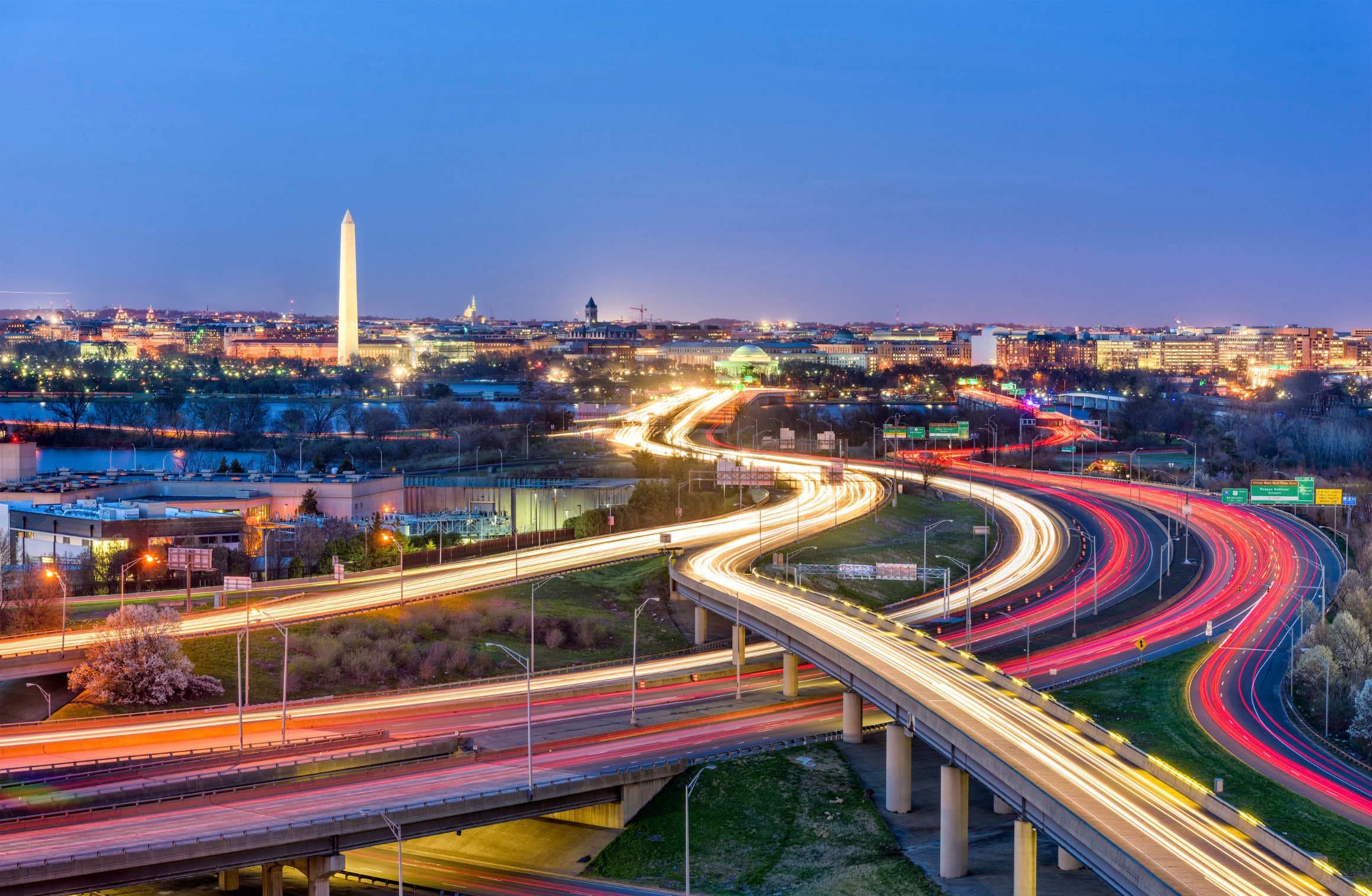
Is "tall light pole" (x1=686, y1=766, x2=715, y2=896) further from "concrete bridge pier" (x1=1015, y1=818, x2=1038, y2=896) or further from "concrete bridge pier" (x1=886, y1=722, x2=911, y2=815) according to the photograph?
"concrete bridge pier" (x1=1015, y1=818, x2=1038, y2=896)

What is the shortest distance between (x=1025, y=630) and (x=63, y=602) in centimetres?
3464

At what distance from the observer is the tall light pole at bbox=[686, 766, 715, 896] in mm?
27922

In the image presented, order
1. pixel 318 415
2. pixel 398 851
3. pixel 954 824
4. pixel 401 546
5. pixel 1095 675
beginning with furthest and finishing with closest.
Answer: pixel 318 415 → pixel 401 546 → pixel 1095 675 → pixel 398 851 → pixel 954 824

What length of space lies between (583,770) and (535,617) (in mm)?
18182

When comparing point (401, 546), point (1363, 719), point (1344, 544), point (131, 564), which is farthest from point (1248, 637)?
point (131, 564)

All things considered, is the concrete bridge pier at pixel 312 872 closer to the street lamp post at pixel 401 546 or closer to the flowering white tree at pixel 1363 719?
the street lamp post at pixel 401 546

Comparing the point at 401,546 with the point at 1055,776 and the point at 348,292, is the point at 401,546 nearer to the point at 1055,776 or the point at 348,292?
the point at 1055,776

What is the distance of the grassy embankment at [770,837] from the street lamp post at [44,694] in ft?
55.3

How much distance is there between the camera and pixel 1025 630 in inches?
2048

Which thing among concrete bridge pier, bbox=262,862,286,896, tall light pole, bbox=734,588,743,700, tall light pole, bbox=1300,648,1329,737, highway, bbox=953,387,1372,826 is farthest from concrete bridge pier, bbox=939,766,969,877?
tall light pole, bbox=1300,648,1329,737

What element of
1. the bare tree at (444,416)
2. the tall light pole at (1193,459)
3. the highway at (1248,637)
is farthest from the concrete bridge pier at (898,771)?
the bare tree at (444,416)

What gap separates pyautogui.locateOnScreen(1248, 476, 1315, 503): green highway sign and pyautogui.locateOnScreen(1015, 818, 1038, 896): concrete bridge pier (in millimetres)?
36247

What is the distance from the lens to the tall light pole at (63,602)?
138 ft

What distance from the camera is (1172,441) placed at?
Answer: 117 metres
